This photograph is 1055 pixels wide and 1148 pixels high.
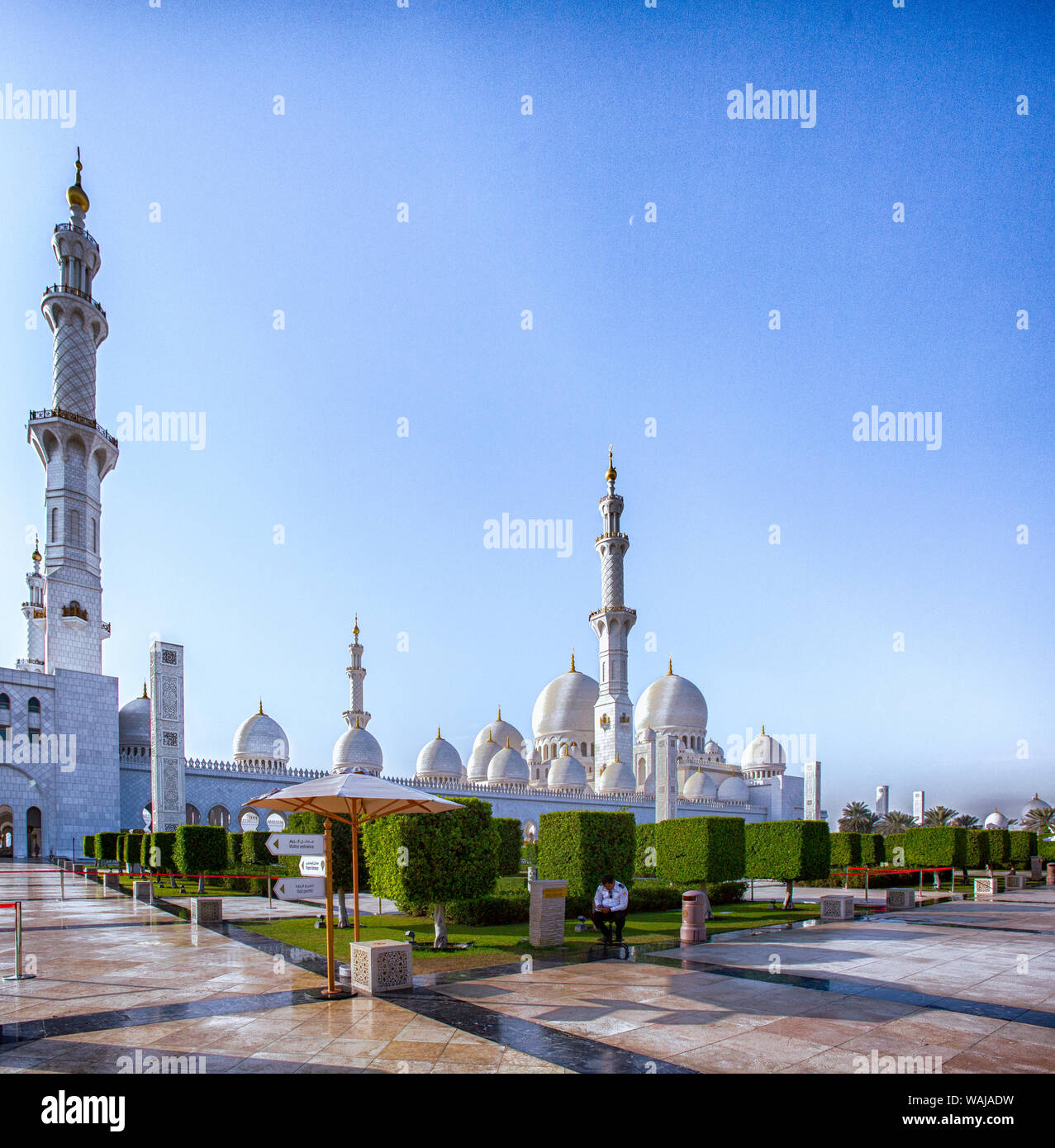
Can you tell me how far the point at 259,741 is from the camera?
56531 mm

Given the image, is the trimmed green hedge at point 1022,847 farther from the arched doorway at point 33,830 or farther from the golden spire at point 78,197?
the golden spire at point 78,197

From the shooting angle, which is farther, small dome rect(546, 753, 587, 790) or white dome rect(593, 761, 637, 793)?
small dome rect(546, 753, 587, 790)

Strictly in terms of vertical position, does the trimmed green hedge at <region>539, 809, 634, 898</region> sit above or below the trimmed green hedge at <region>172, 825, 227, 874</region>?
above

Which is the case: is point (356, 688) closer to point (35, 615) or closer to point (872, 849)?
point (35, 615)

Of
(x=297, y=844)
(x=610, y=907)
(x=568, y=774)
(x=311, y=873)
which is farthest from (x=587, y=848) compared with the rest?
(x=568, y=774)

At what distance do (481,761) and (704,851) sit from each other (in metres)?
54.1

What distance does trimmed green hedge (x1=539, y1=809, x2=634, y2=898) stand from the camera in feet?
64.8

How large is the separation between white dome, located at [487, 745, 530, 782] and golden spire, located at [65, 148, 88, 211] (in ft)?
157

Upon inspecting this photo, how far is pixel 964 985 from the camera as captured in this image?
35.4 feet

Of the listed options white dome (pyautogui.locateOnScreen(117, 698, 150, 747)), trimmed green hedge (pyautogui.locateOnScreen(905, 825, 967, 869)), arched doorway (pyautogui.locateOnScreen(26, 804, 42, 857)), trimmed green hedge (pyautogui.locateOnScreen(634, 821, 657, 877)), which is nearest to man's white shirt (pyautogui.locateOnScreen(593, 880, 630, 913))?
trimmed green hedge (pyautogui.locateOnScreen(634, 821, 657, 877))

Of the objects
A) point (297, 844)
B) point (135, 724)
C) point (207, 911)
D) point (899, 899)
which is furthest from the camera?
point (135, 724)

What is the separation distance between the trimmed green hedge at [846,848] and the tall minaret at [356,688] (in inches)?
1621

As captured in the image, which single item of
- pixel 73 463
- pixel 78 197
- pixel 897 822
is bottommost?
pixel 897 822

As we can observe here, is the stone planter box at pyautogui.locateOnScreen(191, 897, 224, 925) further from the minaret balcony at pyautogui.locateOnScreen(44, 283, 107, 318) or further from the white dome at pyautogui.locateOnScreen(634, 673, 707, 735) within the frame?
the white dome at pyautogui.locateOnScreen(634, 673, 707, 735)
